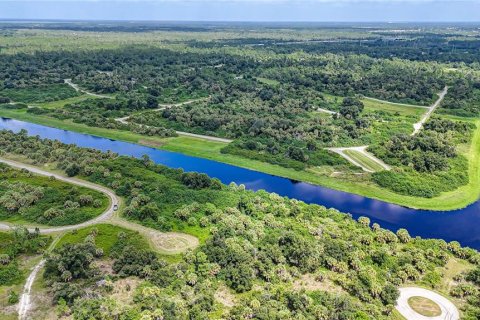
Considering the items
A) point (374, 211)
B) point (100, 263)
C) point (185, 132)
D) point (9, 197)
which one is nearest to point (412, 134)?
point (374, 211)

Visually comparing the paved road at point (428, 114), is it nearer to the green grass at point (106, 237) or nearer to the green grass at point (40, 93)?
the green grass at point (106, 237)

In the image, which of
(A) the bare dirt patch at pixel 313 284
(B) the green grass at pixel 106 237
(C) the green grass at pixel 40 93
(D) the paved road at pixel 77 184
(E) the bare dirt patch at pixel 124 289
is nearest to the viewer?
(E) the bare dirt patch at pixel 124 289

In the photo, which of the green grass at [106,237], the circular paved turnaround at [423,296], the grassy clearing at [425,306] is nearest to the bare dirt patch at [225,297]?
the green grass at [106,237]

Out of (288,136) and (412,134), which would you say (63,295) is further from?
(412,134)

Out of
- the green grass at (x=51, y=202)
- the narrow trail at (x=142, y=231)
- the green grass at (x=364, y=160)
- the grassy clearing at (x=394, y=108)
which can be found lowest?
the narrow trail at (x=142, y=231)

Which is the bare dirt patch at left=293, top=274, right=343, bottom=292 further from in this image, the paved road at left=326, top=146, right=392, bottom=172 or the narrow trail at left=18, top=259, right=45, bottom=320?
the paved road at left=326, top=146, right=392, bottom=172

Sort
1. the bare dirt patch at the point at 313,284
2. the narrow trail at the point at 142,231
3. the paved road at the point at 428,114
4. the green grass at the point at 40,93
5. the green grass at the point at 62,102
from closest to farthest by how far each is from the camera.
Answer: the bare dirt patch at the point at 313,284
the narrow trail at the point at 142,231
the paved road at the point at 428,114
the green grass at the point at 62,102
the green grass at the point at 40,93
